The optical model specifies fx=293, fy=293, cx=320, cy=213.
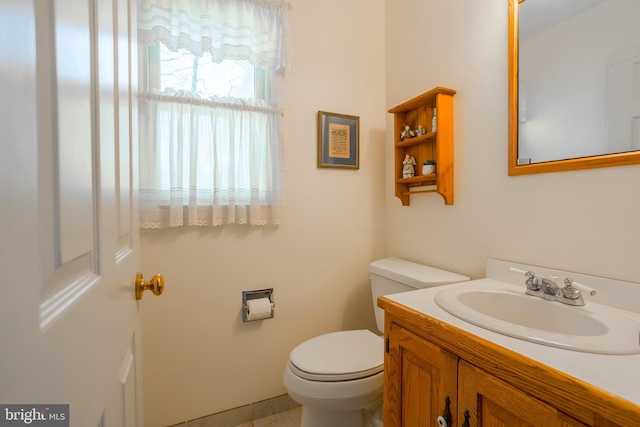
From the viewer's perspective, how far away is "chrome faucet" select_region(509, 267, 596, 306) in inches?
34.8

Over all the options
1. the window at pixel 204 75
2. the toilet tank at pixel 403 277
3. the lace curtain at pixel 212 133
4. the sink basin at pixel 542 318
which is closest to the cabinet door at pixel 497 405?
the sink basin at pixel 542 318

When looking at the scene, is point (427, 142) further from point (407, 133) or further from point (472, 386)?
point (472, 386)

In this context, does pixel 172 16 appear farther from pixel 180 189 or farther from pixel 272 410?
pixel 272 410

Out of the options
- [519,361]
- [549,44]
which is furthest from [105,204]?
[549,44]

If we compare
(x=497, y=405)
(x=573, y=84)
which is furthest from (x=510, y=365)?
(x=573, y=84)

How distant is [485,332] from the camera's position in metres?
0.73

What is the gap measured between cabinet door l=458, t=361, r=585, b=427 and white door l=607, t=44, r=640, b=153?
799mm

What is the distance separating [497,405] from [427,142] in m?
1.22

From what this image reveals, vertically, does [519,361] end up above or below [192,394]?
above

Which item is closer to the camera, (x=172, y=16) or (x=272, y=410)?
(x=172, y=16)

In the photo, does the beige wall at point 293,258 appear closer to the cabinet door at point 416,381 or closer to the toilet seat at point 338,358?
the toilet seat at point 338,358

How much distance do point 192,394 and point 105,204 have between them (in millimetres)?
1378

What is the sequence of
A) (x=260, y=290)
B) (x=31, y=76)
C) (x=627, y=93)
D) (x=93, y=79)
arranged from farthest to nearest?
(x=260, y=290) < (x=627, y=93) < (x=93, y=79) < (x=31, y=76)

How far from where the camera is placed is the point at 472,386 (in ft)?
2.30
